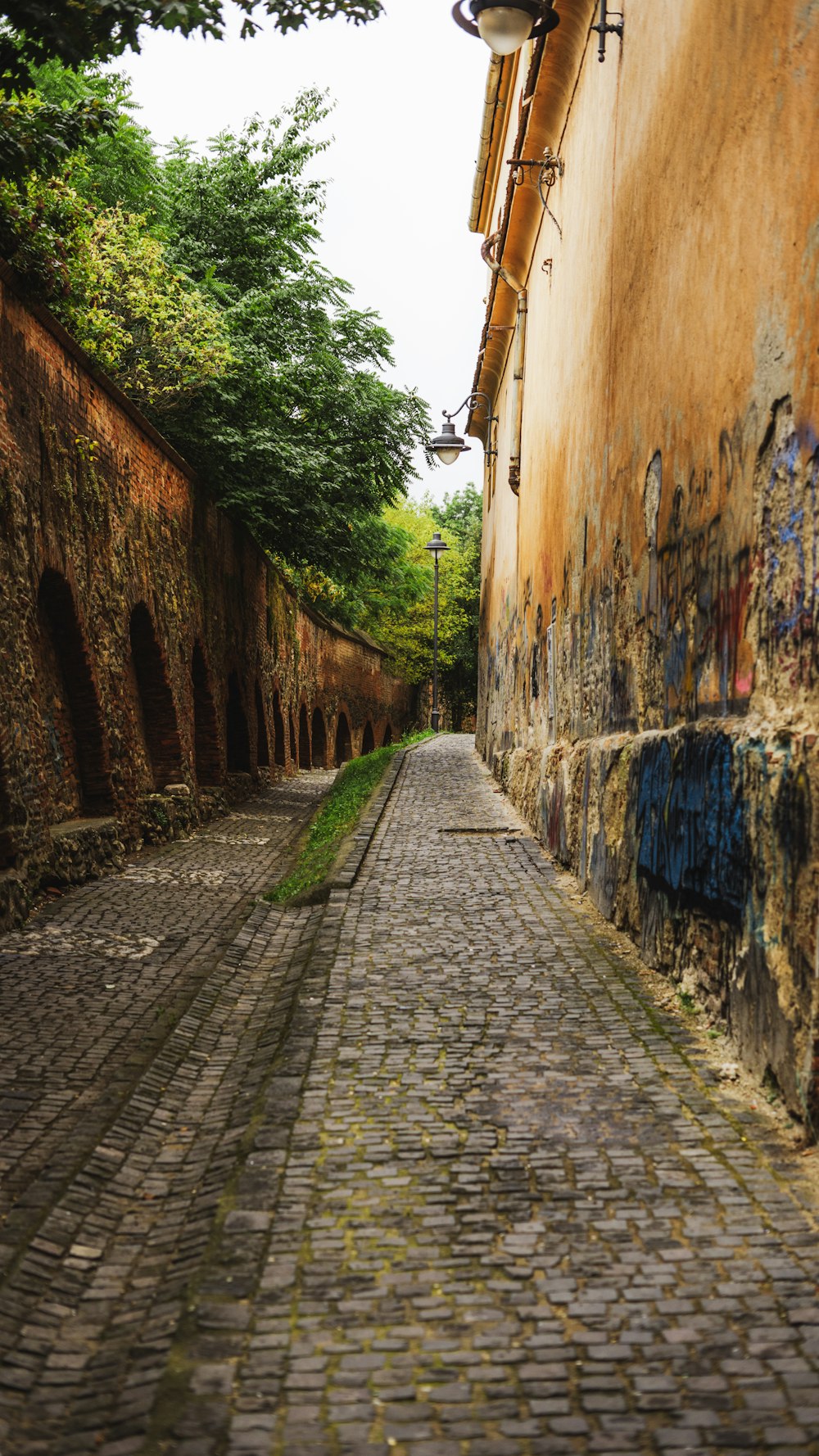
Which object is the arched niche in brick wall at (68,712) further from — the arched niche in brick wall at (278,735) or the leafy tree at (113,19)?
the arched niche in brick wall at (278,735)

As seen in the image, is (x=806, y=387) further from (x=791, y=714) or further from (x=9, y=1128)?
(x=9, y=1128)

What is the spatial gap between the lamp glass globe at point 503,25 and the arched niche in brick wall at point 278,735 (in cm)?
1619

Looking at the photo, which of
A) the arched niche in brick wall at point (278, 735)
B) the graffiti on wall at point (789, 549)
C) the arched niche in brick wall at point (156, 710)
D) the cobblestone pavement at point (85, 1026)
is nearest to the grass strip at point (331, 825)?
the cobblestone pavement at point (85, 1026)

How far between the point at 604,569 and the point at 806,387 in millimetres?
4266

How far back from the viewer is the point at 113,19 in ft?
16.8

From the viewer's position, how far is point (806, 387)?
409 centimetres

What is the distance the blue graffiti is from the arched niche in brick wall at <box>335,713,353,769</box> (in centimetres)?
2727


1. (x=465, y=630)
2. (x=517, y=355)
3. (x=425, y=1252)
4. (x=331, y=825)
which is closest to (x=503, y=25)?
(x=425, y=1252)

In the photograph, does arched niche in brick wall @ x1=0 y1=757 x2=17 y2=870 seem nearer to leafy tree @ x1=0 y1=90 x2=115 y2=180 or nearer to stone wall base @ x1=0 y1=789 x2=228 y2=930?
stone wall base @ x1=0 y1=789 x2=228 y2=930

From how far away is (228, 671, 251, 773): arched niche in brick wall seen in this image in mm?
19312

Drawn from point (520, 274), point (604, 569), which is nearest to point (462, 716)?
point (520, 274)

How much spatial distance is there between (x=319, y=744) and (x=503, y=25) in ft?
81.7

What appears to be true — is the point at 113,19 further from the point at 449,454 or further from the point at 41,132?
the point at 449,454

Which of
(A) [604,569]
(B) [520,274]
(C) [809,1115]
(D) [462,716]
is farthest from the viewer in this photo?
(D) [462,716]
